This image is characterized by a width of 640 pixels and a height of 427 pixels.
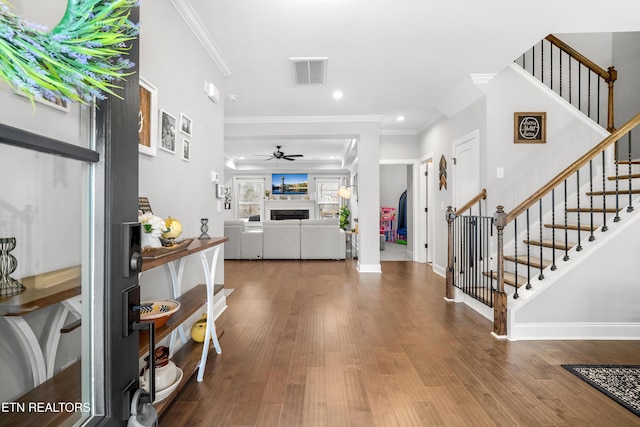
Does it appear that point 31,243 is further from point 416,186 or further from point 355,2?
point 416,186

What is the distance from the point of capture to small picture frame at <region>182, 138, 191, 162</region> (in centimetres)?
245

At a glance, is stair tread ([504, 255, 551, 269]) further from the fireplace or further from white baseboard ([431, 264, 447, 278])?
the fireplace

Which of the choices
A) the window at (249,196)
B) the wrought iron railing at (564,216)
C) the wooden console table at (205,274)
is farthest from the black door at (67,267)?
the window at (249,196)

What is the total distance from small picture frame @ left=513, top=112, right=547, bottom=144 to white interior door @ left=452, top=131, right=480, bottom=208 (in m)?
0.49

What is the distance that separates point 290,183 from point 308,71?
25.7 feet

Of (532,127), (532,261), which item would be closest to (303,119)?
(532,127)

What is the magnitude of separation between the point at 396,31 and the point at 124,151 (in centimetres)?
281

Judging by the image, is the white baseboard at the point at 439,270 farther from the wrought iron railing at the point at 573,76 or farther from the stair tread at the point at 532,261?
the wrought iron railing at the point at 573,76

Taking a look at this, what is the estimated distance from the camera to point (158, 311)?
1712mm

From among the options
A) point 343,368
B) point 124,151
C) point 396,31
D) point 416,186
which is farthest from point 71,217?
point 416,186

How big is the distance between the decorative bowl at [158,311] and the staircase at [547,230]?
259 centimetres

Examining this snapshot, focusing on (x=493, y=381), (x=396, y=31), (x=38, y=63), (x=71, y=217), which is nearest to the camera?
(x=38, y=63)

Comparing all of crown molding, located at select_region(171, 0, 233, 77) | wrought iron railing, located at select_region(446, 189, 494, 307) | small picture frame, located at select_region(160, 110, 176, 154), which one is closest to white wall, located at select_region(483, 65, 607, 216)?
wrought iron railing, located at select_region(446, 189, 494, 307)

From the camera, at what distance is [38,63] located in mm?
505
